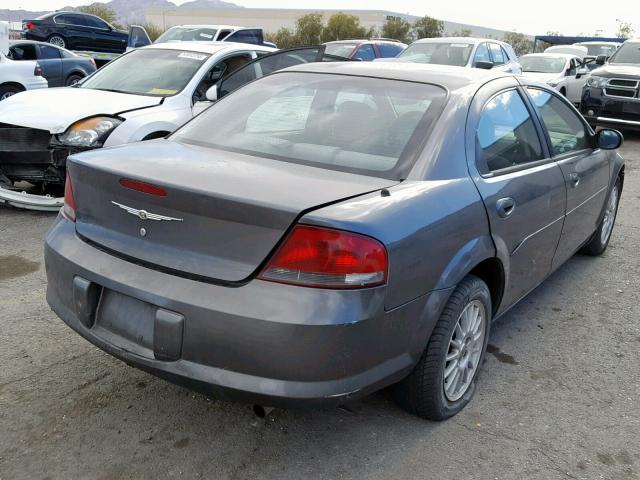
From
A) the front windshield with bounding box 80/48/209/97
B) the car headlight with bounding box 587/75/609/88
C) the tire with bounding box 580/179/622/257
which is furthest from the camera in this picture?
the car headlight with bounding box 587/75/609/88

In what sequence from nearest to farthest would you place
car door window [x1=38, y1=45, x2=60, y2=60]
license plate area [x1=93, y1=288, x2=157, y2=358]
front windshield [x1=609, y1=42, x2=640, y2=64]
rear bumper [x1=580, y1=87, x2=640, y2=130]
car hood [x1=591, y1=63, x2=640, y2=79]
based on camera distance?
license plate area [x1=93, y1=288, x2=157, y2=358]
rear bumper [x1=580, y1=87, x2=640, y2=130]
car hood [x1=591, y1=63, x2=640, y2=79]
front windshield [x1=609, y1=42, x2=640, y2=64]
car door window [x1=38, y1=45, x2=60, y2=60]

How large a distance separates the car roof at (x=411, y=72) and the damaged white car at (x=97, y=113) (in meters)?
2.75

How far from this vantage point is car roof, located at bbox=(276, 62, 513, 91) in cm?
332

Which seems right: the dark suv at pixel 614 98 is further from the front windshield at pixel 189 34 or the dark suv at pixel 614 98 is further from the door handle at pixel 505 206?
the door handle at pixel 505 206

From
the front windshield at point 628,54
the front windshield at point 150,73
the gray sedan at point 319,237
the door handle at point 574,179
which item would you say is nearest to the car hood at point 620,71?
the front windshield at point 628,54

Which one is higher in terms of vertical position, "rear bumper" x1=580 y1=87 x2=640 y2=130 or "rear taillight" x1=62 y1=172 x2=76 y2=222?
"rear taillight" x1=62 y1=172 x2=76 y2=222

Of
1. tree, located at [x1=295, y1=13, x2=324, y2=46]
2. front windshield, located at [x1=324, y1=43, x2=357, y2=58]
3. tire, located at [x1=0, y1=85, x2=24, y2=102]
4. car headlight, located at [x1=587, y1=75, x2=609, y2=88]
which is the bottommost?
tree, located at [x1=295, y1=13, x2=324, y2=46]

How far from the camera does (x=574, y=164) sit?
13.4 ft

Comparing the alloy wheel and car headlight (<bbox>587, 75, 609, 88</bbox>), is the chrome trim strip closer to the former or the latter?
car headlight (<bbox>587, 75, 609, 88</bbox>)

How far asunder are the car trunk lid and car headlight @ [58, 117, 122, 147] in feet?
9.92

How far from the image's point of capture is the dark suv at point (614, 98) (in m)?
11.5

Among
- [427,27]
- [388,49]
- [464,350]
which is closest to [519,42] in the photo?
[427,27]

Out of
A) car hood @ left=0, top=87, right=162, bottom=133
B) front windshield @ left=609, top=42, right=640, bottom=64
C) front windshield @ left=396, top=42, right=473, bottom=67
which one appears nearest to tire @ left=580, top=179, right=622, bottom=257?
car hood @ left=0, top=87, right=162, bottom=133

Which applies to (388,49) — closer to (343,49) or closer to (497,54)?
(343,49)
